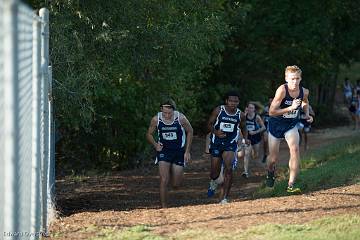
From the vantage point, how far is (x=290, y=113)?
35.4 ft

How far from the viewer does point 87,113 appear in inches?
483

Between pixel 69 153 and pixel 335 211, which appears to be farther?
pixel 69 153

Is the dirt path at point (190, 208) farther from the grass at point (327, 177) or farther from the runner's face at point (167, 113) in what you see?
the runner's face at point (167, 113)

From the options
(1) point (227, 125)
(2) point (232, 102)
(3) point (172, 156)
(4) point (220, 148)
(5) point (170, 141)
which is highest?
(2) point (232, 102)

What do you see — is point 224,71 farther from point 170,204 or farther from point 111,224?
point 111,224

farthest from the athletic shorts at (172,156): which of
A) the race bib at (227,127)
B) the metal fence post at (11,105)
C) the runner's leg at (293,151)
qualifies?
the metal fence post at (11,105)

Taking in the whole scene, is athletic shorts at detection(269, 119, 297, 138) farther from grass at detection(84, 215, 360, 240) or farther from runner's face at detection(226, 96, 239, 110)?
grass at detection(84, 215, 360, 240)

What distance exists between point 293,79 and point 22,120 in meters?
5.03

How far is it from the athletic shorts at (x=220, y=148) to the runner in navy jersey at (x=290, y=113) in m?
1.13

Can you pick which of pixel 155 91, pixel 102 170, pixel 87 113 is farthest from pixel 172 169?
pixel 102 170

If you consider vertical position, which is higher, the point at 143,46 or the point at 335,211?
the point at 143,46

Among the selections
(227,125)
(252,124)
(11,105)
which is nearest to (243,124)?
(227,125)

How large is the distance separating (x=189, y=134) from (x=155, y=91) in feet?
17.3

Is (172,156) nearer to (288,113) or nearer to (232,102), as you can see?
(232,102)
